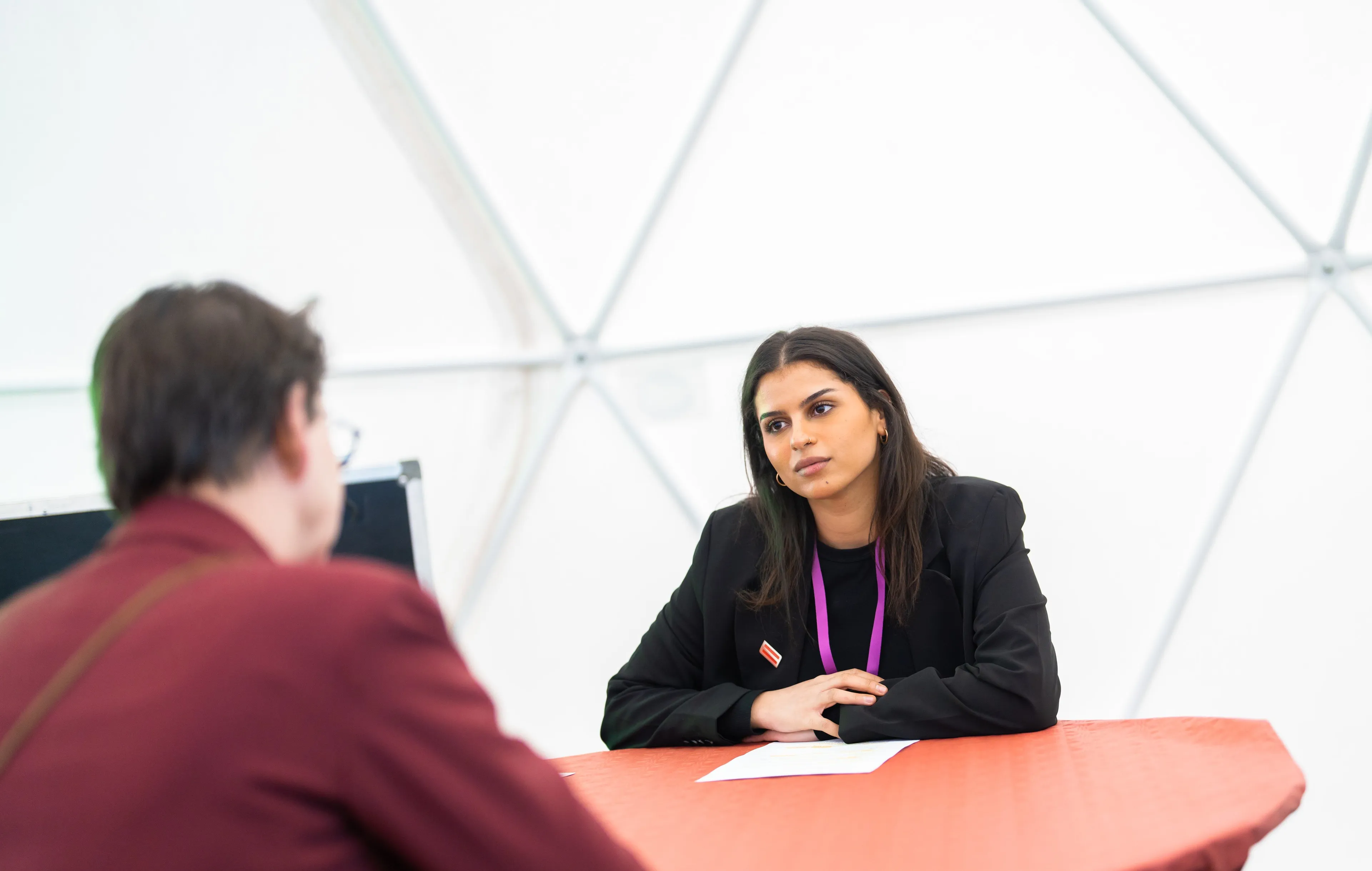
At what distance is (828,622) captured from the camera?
360 centimetres

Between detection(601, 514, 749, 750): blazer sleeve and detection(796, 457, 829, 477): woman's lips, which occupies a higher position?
detection(796, 457, 829, 477): woman's lips

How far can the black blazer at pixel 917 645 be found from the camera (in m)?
2.95

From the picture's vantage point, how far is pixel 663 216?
5.54 metres

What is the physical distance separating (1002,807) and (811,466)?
5.73 ft

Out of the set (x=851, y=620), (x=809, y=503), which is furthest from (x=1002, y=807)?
(x=809, y=503)

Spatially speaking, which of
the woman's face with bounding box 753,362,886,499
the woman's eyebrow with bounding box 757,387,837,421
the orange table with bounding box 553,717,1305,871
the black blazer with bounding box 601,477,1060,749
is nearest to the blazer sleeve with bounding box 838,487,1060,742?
the black blazer with bounding box 601,477,1060,749

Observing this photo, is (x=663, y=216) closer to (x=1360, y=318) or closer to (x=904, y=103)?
(x=904, y=103)

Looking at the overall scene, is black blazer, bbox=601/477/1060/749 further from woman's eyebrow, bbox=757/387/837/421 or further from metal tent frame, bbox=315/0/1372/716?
metal tent frame, bbox=315/0/1372/716

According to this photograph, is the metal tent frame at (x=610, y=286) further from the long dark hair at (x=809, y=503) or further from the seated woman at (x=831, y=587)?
the seated woman at (x=831, y=587)

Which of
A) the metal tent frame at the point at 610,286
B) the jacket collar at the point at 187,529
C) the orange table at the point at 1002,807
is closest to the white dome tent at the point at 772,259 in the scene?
the metal tent frame at the point at 610,286

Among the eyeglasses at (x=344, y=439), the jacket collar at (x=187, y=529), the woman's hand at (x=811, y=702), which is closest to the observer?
the jacket collar at (x=187, y=529)

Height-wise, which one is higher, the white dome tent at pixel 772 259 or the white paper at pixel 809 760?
the white dome tent at pixel 772 259

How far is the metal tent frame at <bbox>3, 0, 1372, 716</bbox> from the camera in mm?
4863

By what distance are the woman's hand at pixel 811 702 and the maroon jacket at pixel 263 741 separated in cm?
203
